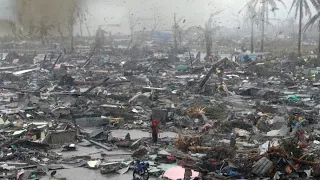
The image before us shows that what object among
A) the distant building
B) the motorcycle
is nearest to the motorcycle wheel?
the motorcycle

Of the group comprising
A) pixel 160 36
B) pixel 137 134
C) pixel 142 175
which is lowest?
pixel 137 134

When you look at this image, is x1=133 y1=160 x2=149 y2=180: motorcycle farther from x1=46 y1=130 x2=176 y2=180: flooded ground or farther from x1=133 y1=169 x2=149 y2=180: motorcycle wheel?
x1=46 y1=130 x2=176 y2=180: flooded ground

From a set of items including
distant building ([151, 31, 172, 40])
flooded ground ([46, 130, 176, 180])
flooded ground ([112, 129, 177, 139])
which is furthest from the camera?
distant building ([151, 31, 172, 40])

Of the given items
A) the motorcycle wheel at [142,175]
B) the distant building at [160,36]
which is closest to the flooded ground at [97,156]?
the motorcycle wheel at [142,175]

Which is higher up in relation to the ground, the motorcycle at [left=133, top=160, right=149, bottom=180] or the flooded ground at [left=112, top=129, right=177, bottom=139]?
the motorcycle at [left=133, top=160, right=149, bottom=180]

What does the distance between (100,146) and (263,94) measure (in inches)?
311

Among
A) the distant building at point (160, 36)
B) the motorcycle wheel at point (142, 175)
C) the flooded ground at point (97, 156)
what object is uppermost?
the distant building at point (160, 36)

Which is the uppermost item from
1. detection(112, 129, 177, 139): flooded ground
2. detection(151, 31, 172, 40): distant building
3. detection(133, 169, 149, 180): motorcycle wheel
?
detection(151, 31, 172, 40): distant building

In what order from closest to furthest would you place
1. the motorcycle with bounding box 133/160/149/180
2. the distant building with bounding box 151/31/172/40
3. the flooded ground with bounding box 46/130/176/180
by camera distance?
the motorcycle with bounding box 133/160/149/180
the flooded ground with bounding box 46/130/176/180
the distant building with bounding box 151/31/172/40

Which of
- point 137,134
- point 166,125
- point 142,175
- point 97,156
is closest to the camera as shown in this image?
point 142,175

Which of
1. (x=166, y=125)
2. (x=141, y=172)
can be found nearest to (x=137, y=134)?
(x=166, y=125)

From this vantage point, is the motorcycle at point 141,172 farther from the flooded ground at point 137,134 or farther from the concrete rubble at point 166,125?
the flooded ground at point 137,134

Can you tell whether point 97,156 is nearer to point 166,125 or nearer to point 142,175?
point 142,175

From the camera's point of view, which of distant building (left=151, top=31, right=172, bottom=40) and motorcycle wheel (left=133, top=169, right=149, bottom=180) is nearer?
motorcycle wheel (left=133, top=169, right=149, bottom=180)
